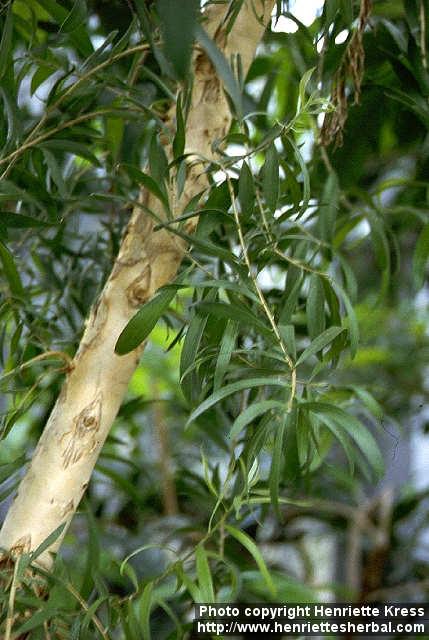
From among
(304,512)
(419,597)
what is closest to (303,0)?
(304,512)

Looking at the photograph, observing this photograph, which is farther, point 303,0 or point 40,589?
point 303,0

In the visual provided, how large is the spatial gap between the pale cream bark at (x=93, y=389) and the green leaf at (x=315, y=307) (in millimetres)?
102

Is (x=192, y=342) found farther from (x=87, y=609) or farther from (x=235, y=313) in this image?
(x=87, y=609)

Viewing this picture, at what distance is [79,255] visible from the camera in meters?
0.79

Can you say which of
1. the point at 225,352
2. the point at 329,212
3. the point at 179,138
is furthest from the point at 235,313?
the point at 329,212

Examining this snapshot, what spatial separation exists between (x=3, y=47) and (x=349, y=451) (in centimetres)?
33

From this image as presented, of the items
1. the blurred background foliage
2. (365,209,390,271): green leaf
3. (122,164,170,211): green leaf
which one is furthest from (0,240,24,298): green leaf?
(365,209,390,271): green leaf

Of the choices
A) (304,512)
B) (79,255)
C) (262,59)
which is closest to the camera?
(79,255)

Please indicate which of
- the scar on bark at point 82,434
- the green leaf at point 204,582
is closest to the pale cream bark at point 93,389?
the scar on bark at point 82,434

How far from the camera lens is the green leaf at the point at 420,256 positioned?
72cm

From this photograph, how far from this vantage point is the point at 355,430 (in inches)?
18.1

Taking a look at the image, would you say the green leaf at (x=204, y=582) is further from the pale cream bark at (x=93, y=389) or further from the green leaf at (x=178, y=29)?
the green leaf at (x=178, y=29)

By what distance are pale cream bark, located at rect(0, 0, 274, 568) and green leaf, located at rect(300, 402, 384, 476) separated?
6.1 inches

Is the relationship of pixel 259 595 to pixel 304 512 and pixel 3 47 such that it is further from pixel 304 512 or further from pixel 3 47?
pixel 3 47
